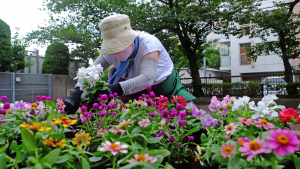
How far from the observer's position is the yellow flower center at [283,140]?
0.48m

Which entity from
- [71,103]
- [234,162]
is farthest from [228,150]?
[71,103]

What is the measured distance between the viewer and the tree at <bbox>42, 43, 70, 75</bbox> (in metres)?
11.5

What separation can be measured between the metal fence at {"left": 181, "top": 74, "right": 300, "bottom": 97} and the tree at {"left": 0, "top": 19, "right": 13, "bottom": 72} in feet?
26.6

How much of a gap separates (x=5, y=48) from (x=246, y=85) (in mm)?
10581

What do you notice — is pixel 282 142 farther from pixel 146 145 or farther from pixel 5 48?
pixel 5 48

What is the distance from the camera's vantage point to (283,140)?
18.8 inches

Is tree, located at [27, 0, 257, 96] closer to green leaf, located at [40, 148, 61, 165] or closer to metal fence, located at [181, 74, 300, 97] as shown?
metal fence, located at [181, 74, 300, 97]

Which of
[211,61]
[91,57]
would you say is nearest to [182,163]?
[91,57]

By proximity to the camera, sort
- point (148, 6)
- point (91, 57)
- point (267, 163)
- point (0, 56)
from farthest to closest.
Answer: point (91, 57) → point (0, 56) → point (148, 6) → point (267, 163)

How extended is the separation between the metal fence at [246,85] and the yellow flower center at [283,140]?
958cm

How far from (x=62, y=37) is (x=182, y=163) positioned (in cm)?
1076

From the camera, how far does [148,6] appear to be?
26.5ft

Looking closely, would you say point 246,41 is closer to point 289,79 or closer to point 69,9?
point 289,79

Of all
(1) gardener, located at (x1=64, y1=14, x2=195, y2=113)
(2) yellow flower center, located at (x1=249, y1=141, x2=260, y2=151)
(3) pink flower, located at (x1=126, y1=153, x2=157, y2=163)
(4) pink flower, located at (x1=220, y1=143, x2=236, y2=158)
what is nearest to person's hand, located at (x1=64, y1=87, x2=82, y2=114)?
(1) gardener, located at (x1=64, y1=14, x2=195, y2=113)
